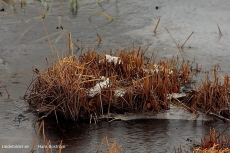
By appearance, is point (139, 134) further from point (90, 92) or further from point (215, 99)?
point (215, 99)

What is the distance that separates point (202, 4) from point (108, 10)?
2.31 m

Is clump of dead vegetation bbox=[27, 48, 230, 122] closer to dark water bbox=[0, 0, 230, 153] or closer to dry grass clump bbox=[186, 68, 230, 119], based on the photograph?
dry grass clump bbox=[186, 68, 230, 119]

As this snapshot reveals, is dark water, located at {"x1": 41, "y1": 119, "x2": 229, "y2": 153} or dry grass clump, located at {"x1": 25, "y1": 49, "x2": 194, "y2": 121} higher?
dry grass clump, located at {"x1": 25, "y1": 49, "x2": 194, "y2": 121}

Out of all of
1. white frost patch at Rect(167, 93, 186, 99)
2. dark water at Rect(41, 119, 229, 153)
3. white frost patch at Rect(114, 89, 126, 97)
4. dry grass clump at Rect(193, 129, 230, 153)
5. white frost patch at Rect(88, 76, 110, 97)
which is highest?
white frost patch at Rect(88, 76, 110, 97)

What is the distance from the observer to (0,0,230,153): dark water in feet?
15.8

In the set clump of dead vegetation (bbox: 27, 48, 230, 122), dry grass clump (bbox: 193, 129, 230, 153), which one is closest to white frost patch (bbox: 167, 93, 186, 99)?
clump of dead vegetation (bbox: 27, 48, 230, 122)

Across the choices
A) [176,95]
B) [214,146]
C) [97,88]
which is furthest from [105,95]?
[214,146]

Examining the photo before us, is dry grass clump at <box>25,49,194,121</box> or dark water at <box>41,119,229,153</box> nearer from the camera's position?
dark water at <box>41,119,229,153</box>

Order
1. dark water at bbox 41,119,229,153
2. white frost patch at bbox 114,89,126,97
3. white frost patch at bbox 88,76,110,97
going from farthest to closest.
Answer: white frost patch at bbox 114,89,126,97 < white frost patch at bbox 88,76,110,97 < dark water at bbox 41,119,229,153

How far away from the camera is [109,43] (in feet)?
26.1

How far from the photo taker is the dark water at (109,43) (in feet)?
15.8

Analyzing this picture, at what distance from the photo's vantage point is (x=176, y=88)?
6000 mm

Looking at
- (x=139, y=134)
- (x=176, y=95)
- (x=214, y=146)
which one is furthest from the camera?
(x=176, y=95)

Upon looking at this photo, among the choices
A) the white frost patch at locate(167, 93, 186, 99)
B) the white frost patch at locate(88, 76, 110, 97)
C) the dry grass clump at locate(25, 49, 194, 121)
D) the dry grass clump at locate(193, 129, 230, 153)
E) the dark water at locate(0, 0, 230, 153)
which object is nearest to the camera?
the dry grass clump at locate(193, 129, 230, 153)
